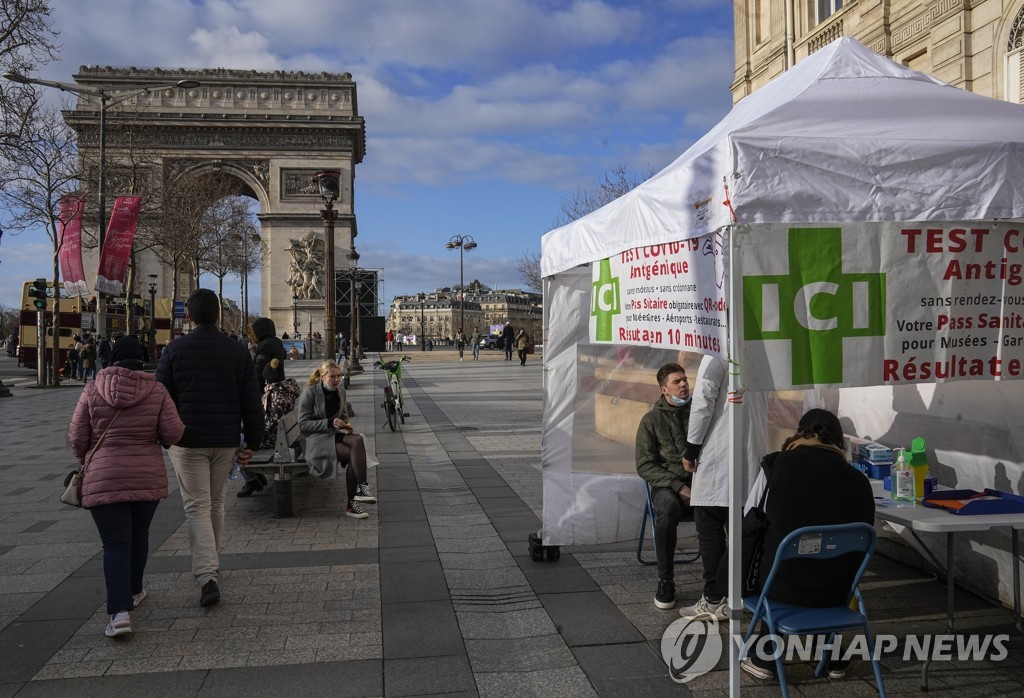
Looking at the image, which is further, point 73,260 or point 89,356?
point 89,356

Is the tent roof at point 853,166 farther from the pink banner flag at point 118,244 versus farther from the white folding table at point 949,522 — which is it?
the pink banner flag at point 118,244

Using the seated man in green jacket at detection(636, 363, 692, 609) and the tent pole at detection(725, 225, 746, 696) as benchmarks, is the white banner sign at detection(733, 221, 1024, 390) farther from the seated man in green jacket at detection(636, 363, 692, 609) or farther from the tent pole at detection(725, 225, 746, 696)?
the seated man in green jacket at detection(636, 363, 692, 609)

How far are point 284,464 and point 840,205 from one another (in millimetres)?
5327

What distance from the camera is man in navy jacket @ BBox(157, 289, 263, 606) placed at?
521 cm

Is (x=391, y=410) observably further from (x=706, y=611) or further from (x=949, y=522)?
(x=949, y=522)

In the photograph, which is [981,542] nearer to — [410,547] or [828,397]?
[828,397]

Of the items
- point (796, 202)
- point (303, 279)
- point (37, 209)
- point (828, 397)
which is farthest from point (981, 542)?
point (303, 279)

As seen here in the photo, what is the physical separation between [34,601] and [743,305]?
15.0 ft

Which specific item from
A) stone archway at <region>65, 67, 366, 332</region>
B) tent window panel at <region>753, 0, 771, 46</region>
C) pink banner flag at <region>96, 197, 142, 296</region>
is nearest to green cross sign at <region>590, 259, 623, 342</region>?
pink banner flag at <region>96, 197, 142, 296</region>

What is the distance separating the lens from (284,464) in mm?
7477

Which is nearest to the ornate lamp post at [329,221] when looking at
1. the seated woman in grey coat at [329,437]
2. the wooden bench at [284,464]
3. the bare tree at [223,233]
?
the wooden bench at [284,464]

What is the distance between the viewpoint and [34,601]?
527cm

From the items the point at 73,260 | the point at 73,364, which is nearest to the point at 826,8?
the point at 73,260

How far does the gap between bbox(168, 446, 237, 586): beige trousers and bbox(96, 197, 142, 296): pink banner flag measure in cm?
1705
